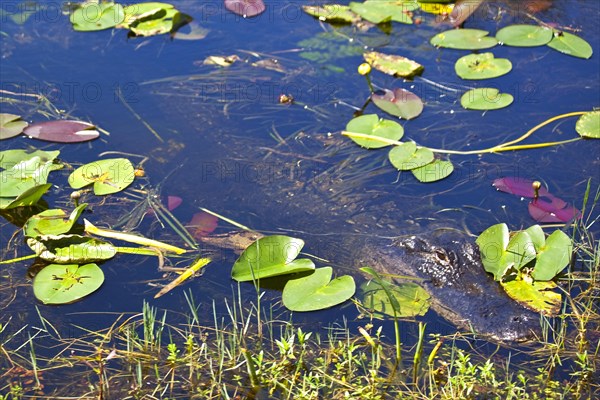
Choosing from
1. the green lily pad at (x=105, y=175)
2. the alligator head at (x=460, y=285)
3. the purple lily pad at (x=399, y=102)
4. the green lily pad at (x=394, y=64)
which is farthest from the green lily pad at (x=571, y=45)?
the green lily pad at (x=105, y=175)

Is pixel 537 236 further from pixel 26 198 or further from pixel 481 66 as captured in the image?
pixel 26 198

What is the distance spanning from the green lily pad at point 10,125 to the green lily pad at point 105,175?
43 centimetres

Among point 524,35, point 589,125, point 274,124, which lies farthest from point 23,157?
point 524,35

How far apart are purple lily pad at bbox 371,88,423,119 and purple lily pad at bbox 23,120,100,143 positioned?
1.30m

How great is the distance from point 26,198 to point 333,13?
2.11 m

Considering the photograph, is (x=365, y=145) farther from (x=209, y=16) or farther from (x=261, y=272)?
(x=209, y=16)

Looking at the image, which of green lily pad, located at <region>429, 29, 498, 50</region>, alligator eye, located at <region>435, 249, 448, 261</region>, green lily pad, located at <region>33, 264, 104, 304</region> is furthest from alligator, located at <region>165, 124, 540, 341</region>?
green lily pad, located at <region>429, 29, 498, 50</region>

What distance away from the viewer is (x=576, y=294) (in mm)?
2693

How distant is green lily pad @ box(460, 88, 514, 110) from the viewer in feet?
11.9

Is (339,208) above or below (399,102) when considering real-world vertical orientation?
below

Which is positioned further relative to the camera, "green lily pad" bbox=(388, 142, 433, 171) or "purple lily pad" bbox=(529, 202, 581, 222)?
"green lily pad" bbox=(388, 142, 433, 171)

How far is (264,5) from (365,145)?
1.42 metres

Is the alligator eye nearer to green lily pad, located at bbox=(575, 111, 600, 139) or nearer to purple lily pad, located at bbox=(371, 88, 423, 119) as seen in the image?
purple lily pad, located at bbox=(371, 88, 423, 119)

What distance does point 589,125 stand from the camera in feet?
11.4
